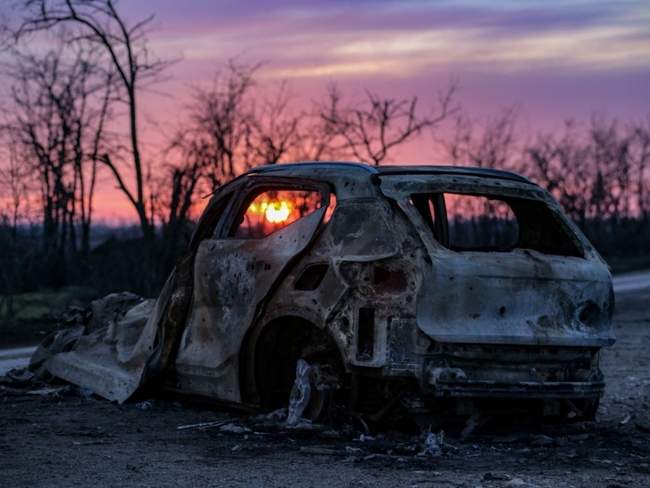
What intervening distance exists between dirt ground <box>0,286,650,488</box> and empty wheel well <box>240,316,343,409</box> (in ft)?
1.00

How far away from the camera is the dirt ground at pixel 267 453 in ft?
20.1

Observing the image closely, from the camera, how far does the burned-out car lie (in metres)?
7.01

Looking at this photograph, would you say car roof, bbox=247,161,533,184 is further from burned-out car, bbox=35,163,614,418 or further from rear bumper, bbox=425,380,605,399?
rear bumper, bbox=425,380,605,399

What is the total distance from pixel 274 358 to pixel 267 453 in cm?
120

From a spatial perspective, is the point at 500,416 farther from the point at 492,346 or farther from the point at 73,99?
the point at 73,99

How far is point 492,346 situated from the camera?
7074mm

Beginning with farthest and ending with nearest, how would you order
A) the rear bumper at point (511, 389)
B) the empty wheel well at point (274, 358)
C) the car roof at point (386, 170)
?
the empty wheel well at point (274, 358), the car roof at point (386, 170), the rear bumper at point (511, 389)

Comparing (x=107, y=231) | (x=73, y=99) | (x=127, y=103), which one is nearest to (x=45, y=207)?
(x=73, y=99)

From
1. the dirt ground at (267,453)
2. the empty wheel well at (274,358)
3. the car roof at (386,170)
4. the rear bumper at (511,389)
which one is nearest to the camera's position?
the dirt ground at (267,453)

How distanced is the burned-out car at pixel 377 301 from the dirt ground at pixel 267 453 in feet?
0.85

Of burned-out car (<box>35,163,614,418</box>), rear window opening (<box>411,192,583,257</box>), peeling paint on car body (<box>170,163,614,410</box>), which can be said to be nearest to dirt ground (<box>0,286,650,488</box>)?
burned-out car (<box>35,163,614,418</box>)

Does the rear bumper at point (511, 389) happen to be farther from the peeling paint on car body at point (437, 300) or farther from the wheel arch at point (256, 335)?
the wheel arch at point (256, 335)

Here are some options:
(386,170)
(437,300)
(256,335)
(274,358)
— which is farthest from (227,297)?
(437,300)

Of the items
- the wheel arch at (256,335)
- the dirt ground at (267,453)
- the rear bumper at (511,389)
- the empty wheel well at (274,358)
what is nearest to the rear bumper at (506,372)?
the rear bumper at (511,389)
